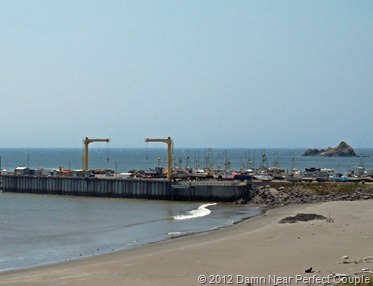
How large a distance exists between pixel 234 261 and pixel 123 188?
1764 inches

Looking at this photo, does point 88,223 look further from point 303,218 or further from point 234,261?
point 234,261

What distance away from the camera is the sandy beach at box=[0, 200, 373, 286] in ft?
77.4

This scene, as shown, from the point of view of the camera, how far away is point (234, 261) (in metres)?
27.5

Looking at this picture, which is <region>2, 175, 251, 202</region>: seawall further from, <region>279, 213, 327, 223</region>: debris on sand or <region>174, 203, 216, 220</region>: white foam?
<region>279, 213, 327, 223</region>: debris on sand

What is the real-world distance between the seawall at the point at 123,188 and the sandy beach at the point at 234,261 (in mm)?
25759

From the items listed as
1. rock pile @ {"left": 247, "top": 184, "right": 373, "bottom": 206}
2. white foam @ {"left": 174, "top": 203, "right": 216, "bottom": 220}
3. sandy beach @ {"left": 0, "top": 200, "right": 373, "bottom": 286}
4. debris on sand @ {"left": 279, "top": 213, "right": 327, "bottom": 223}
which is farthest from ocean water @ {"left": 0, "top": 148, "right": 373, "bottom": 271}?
debris on sand @ {"left": 279, "top": 213, "right": 327, "bottom": 223}

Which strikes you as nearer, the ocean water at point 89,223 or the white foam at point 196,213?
the ocean water at point 89,223

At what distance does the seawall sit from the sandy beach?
84.5 ft

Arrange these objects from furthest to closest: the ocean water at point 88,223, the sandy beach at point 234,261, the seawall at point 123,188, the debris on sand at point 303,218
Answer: the seawall at point 123,188 → the debris on sand at point 303,218 → the ocean water at point 88,223 → the sandy beach at point 234,261

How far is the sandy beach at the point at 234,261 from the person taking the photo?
2359 centimetres

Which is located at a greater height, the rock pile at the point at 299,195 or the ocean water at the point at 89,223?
the rock pile at the point at 299,195

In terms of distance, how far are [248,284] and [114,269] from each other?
24.3ft

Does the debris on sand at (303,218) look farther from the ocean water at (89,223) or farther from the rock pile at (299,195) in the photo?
the rock pile at (299,195)

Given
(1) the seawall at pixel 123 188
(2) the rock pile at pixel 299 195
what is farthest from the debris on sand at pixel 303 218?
(1) the seawall at pixel 123 188
